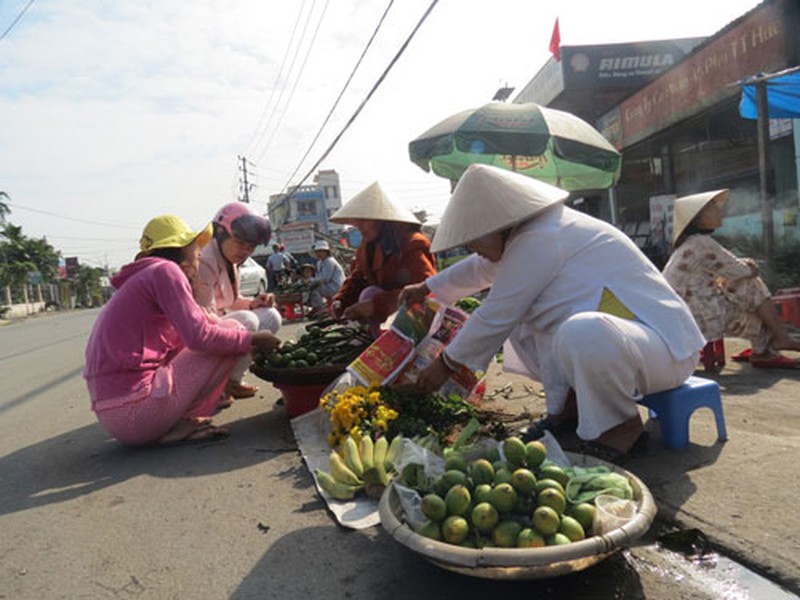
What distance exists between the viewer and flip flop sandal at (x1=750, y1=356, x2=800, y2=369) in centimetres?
445

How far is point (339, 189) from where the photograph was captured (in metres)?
75.9

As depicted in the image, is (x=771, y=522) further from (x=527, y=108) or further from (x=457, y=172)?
(x=457, y=172)

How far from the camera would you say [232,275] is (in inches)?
186

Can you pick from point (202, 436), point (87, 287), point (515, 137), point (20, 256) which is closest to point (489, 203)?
point (202, 436)

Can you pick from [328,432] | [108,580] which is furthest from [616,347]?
[108,580]

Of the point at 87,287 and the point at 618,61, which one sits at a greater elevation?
the point at 618,61

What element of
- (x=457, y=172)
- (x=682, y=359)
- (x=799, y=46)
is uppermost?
(x=799, y=46)

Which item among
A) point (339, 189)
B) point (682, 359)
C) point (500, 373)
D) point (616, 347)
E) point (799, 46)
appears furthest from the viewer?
point (339, 189)

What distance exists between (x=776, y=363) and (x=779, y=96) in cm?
397

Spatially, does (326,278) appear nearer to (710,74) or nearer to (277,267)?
(277,267)

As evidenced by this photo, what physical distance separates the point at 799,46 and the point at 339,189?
70.2m

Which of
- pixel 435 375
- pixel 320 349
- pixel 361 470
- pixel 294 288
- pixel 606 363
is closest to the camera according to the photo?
pixel 606 363

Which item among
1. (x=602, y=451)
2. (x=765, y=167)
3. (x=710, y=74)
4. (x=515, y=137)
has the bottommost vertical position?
(x=602, y=451)

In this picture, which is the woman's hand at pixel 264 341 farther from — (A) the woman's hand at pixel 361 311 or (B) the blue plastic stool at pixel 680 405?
(B) the blue plastic stool at pixel 680 405
